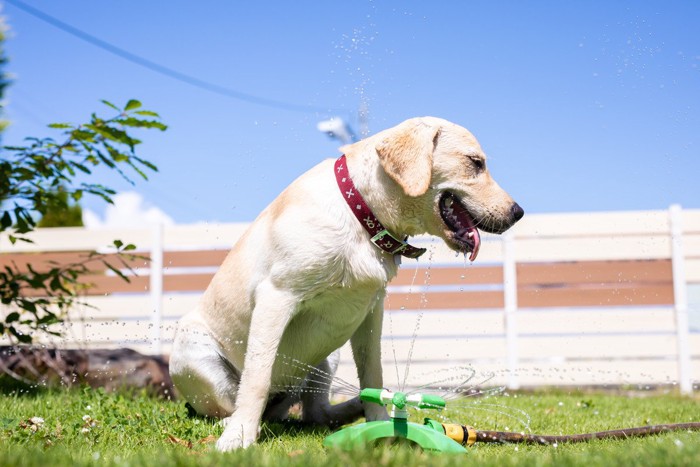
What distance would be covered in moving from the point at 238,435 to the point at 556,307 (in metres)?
6.18

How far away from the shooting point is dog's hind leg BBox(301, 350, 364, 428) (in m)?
3.57

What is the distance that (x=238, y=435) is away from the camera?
2863 millimetres

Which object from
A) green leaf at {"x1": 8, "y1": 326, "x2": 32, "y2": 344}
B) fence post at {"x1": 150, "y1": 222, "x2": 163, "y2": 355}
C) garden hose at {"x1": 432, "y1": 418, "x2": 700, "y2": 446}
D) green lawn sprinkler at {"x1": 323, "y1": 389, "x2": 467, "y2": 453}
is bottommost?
garden hose at {"x1": 432, "y1": 418, "x2": 700, "y2": 446}

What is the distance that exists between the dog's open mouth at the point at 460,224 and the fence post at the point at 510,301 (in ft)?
17.2

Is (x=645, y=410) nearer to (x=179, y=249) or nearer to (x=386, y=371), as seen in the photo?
(x=386, y=371)

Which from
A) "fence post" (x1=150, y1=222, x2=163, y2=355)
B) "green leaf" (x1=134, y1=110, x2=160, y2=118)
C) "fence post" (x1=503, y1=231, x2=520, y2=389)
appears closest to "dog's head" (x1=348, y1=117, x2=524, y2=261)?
"green leaf" (x1=134, y1=110, x2=160, y2=118)

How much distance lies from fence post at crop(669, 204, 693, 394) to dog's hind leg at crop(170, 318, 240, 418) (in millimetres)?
6539

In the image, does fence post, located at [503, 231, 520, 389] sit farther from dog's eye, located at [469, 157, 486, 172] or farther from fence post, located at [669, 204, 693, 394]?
dog's eye, located at [469, 157, 486, 172]

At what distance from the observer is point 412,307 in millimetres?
8258

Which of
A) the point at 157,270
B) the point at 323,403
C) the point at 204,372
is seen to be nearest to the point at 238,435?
the point at 204,372

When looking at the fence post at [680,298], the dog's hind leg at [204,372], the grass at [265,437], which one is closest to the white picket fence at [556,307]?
the fence post at [680,298]

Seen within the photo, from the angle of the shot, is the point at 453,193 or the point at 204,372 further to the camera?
the point at 204,372

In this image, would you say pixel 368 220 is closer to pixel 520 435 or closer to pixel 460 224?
pixel 460 224

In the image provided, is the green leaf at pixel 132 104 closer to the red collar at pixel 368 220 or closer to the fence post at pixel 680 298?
the red collar at pixel 368 220
